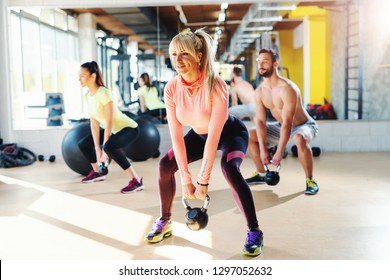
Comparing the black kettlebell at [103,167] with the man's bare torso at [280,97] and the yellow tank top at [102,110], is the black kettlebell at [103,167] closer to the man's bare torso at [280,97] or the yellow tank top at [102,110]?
the yellow tank top at [102,110]

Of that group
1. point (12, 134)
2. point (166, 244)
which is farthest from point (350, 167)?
point (12, 134)

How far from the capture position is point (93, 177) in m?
4.39

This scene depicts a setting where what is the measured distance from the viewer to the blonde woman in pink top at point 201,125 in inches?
84.3

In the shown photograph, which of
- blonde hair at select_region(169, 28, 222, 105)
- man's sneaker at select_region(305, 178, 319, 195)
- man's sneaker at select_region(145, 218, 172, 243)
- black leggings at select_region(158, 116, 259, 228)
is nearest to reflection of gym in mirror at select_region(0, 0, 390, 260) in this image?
man's sneaker at select_region(305, 178, 319, 195)

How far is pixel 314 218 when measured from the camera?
2.95 metres

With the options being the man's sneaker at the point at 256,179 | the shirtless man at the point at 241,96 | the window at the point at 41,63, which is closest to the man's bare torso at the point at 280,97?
the man's sneaker at the point at 256,179

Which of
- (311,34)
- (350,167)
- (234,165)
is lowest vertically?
(350,167)

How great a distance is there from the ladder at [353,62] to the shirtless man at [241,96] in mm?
1203

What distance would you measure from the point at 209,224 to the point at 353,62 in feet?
13.5

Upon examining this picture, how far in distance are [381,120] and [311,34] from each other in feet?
4.40

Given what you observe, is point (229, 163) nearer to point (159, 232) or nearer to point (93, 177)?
point (159, 232)

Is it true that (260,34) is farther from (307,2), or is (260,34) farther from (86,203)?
(86,203)

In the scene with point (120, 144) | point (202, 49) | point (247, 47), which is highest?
point (247, 47)

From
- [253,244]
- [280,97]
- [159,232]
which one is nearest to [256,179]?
[280,97]
